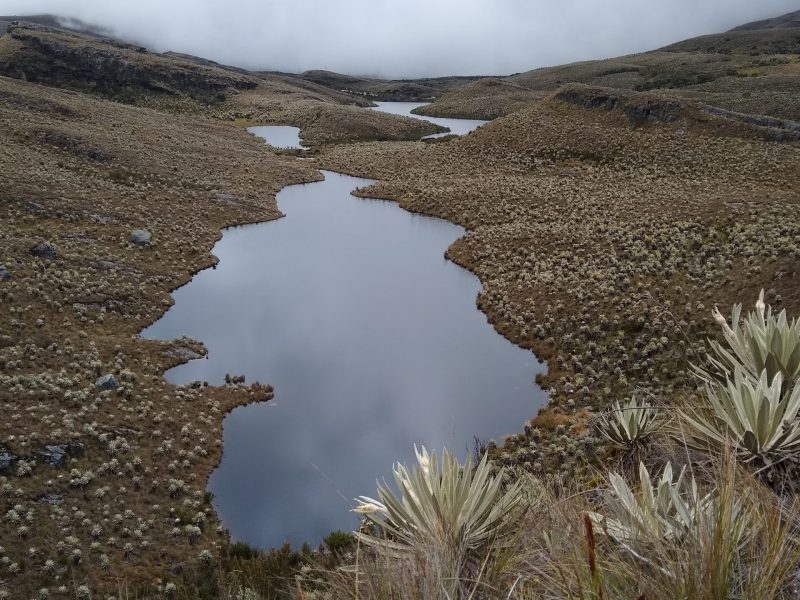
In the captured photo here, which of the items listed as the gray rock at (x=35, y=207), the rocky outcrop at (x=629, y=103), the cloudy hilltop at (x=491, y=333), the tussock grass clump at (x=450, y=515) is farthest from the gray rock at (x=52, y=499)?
the rocky outcrop at (x=629, y=103)

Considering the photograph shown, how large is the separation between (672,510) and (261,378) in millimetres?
16787

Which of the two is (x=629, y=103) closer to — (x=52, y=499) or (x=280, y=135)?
(x=280, y=135)

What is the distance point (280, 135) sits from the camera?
265 feet

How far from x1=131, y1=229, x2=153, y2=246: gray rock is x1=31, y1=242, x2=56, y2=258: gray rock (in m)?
4.92

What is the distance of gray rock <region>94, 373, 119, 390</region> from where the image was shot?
17750mm

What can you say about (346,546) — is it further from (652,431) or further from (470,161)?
(470,161)

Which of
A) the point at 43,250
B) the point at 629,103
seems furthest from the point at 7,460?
the point at 629,103

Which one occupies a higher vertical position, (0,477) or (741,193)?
(741,193)

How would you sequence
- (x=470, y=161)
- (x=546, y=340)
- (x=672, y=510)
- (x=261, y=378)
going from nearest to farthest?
(x=672, y=510)
(x=261, y=378)
(x=546, y=340)
(x=470, y=161)

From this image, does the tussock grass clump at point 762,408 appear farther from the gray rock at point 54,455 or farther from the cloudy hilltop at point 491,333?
the gray rock at point 54,455

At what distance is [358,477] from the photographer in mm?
14773

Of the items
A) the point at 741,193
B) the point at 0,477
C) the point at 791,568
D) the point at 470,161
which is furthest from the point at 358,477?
the point at 470,161

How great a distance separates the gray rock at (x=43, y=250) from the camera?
26.2 m

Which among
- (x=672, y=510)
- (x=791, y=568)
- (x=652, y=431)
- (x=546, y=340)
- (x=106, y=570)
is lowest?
(x=106, y=570)
